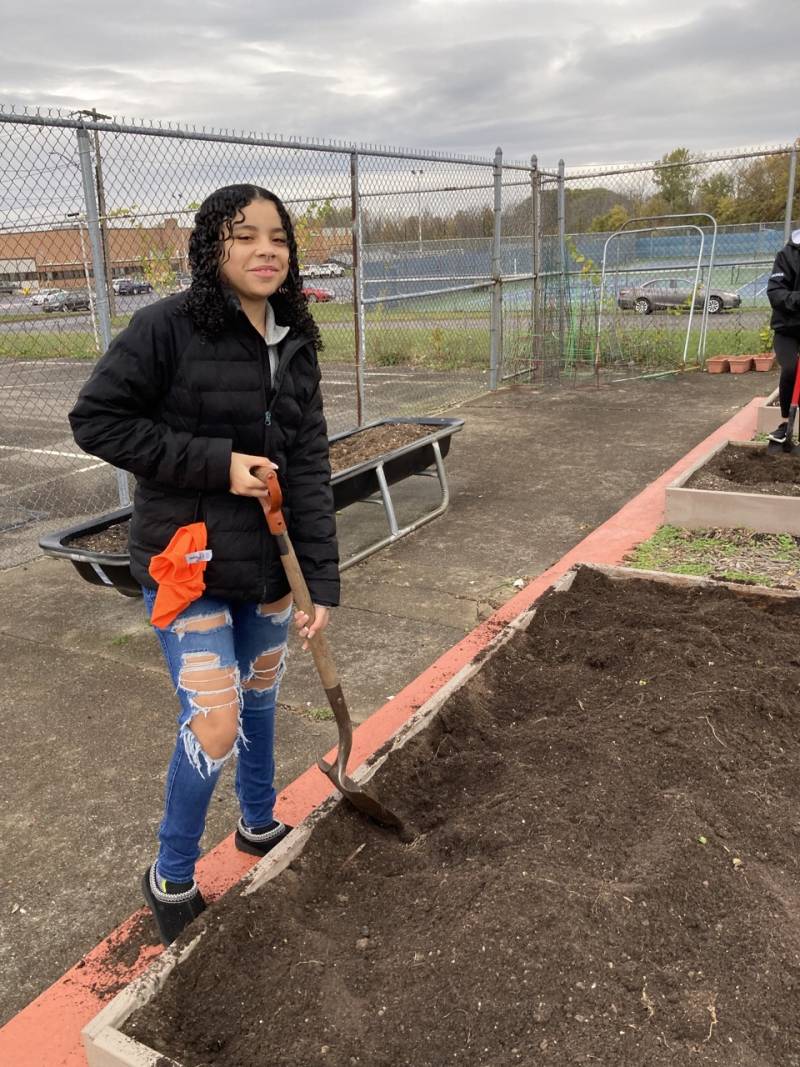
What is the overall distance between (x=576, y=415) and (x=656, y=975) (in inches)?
321

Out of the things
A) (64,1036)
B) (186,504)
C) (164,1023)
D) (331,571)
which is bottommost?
(64,1036)

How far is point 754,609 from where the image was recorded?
3766mm

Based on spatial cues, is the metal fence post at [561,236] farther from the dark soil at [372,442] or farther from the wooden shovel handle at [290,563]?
the wooden shovel handle at [290,563]

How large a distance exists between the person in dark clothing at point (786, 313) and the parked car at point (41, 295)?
23.2ft

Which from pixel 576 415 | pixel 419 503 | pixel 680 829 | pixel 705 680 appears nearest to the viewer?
pixel 680 829

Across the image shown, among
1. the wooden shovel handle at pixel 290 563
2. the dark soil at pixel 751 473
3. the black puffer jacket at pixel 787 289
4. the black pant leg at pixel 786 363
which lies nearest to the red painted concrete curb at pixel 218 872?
the wooden shovel handle at pixel 290 563

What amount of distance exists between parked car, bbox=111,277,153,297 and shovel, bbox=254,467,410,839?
6904mm

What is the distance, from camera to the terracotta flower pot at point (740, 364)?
1203cm

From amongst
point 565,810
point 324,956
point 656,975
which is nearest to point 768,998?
point 656,975

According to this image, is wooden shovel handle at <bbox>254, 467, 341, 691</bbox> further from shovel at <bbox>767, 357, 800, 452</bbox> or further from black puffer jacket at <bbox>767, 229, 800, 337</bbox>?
black puffer jacket at <bbox>767, 229, 800, 337</bbox>

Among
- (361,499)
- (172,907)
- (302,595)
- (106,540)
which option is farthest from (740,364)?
(172,907)

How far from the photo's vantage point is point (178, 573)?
203 centimetres

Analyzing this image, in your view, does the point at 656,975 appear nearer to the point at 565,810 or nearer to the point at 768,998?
the point at 768,998

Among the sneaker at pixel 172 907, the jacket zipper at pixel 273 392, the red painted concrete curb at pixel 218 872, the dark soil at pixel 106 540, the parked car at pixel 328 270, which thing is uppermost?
the parked car at pixel 328 270
